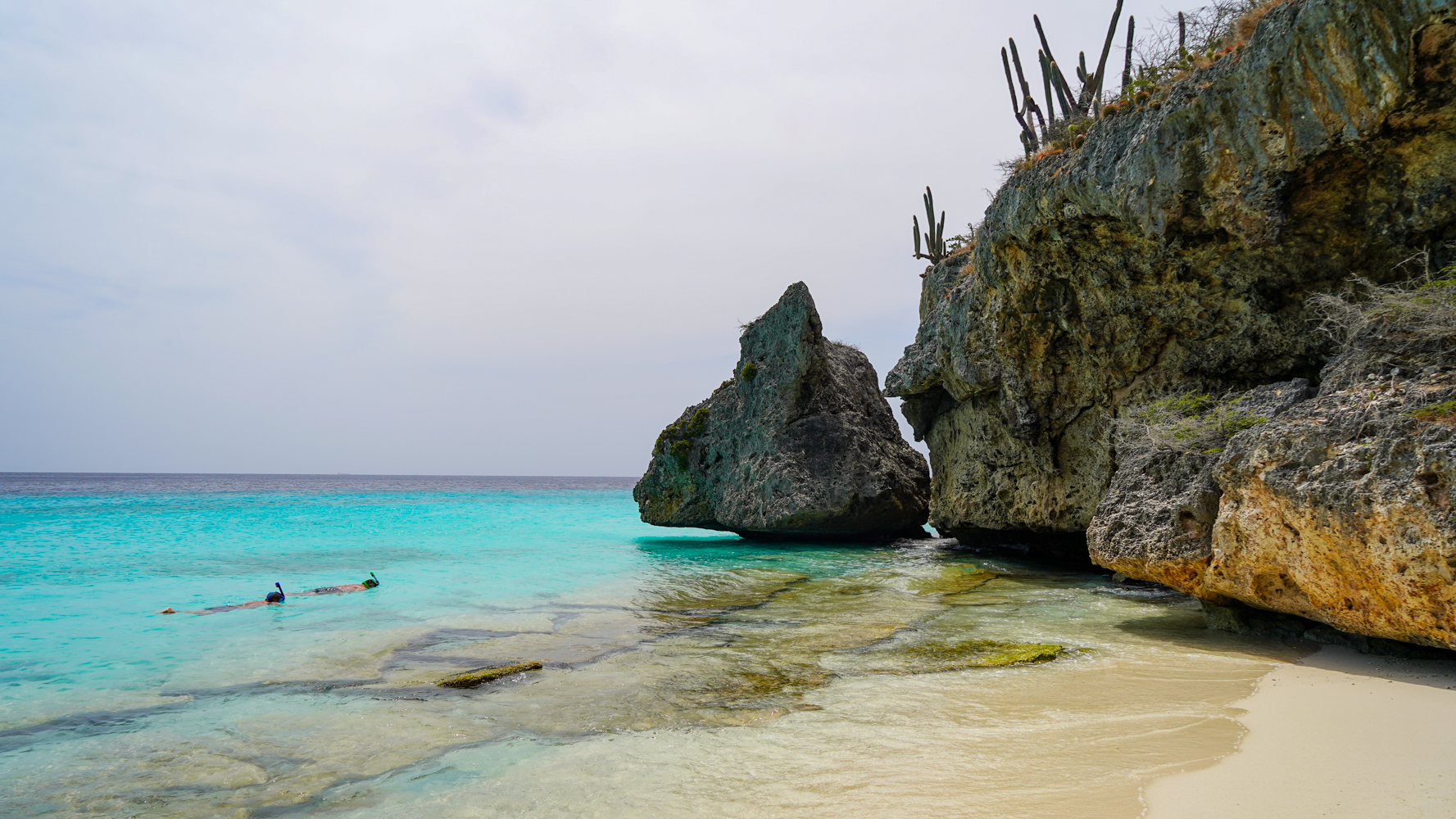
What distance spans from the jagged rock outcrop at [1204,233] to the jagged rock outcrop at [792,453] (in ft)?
19.6

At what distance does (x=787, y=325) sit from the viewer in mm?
22984

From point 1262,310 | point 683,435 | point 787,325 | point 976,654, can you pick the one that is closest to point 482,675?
point 976,654

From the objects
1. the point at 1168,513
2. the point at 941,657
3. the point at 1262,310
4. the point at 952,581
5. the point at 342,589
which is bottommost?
the point at 342,589

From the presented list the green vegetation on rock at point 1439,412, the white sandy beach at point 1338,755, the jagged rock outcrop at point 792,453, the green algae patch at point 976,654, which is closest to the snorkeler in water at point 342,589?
the jagged rock outcrop at point 792,453

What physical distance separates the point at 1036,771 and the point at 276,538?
2990cm

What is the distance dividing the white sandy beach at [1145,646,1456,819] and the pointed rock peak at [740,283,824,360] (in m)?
17.5

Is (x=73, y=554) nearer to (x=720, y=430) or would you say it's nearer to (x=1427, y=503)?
(x=720, y=430)

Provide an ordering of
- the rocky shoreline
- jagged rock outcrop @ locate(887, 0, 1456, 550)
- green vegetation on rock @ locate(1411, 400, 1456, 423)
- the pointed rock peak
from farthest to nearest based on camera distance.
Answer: the pointed rock peak
jagged rock outcrop @ locate(887, 0, 1456, 550)
the rocky shoreline
green vegetation on rock @ locate(1411, 400, 1456, 423)

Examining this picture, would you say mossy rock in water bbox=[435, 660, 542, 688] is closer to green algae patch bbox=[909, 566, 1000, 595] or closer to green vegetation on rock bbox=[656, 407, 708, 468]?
green algae patch bbox=[909, 566, 1000, 595]

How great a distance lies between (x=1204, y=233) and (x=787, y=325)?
14.0 m

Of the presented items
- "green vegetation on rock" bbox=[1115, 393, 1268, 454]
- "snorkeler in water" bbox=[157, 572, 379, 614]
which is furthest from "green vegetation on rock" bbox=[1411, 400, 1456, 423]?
"snorkeler in water" bbox=[157, 572, 379, 614]

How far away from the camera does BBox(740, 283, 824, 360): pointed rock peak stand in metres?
22.6

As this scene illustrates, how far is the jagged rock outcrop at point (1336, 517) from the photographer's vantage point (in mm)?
5273

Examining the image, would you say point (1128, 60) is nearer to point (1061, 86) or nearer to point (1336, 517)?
point (1061, 86)
